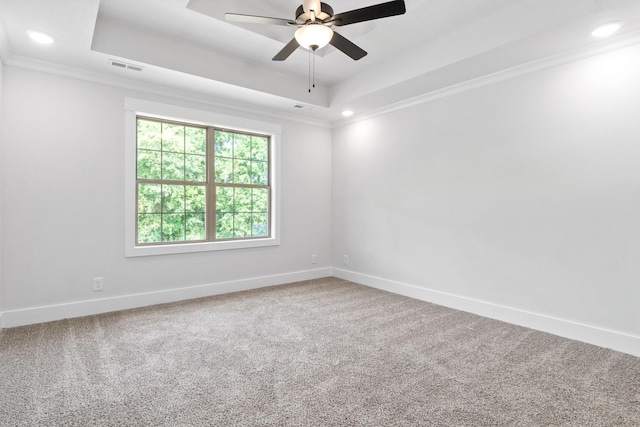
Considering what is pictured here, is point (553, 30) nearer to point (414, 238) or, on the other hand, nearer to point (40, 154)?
point (414, 238)

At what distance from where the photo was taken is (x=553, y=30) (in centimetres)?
262

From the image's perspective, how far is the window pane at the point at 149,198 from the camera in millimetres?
3895

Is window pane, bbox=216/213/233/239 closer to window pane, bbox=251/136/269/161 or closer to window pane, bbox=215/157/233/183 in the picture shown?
window pane, bbox=215/157/233/183

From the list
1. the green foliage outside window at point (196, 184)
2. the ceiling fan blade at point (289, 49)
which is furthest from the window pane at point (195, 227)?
the ceiling fan blade at point (289, 49)

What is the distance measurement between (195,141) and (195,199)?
0.75 m

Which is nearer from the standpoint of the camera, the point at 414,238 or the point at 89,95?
the point at 89,95

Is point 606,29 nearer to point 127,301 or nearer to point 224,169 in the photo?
point 224,169

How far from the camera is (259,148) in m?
4.86

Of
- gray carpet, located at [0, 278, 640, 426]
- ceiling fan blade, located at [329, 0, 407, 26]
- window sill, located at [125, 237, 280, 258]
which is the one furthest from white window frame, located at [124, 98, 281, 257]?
ceiling fan blade, located at [329, 0, 407, 26]

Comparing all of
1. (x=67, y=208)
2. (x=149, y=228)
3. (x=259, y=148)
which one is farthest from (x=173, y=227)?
(x=259, y=148)

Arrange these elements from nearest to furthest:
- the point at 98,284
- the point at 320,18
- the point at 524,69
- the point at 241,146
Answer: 1. the point at 320,18
2. the point at 524,69
3. the point at 98,284
4. the point at 241,146

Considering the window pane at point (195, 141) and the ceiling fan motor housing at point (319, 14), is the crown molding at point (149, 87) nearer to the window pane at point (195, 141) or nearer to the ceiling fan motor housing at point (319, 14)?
the window pane at point (195, 141)

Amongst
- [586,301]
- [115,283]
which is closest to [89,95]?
[115,283]

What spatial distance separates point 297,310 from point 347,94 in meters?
2.83
